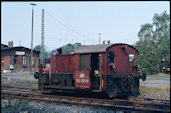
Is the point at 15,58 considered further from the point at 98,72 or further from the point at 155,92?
the point at 98,72

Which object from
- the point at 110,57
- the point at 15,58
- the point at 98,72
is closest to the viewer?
the point at 98,72

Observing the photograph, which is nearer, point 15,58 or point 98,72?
point 98,72

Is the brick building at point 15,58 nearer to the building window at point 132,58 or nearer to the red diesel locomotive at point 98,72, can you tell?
the red diesel locomotive at point 98,72

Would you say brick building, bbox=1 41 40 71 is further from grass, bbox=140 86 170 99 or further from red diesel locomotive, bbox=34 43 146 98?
grass, bbox=140 86 170 99

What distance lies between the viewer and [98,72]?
12086 millimetres

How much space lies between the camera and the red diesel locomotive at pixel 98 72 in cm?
1159

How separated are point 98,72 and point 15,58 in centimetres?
3665

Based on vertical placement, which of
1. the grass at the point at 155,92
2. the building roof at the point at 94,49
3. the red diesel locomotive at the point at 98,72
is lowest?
the grass at the point at 155,92

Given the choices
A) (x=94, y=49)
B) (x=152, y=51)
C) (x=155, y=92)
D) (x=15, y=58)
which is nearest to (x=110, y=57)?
(x=94, y=49)

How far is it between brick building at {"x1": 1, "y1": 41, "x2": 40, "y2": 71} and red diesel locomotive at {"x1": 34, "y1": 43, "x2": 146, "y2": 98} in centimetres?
3255

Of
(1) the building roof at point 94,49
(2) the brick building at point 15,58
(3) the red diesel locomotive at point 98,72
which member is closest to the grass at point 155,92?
(3) the red diesel locomotive at point 98,72

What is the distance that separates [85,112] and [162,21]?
43.0m

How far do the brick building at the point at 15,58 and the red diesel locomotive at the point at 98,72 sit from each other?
1282 inches

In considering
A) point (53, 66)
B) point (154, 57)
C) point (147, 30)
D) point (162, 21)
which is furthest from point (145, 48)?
point (53, 66)
